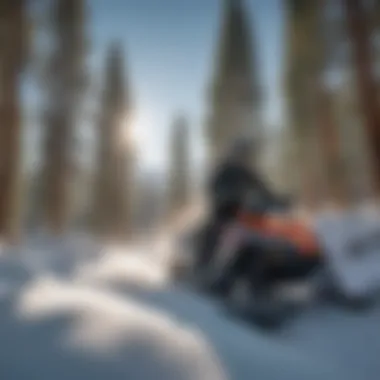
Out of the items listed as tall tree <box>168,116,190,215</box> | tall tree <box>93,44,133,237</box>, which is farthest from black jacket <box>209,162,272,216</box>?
tall tree <box>168,116,190,215</box>

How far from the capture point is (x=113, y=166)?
2683 centimetres

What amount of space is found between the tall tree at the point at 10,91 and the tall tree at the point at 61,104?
724 cm

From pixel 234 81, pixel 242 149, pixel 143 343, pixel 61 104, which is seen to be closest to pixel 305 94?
pixel 234 81

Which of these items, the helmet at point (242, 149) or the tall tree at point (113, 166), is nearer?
the helmet at point (242, 149)

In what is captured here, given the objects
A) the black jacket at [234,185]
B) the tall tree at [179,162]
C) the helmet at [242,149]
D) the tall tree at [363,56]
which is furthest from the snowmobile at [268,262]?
the tall tree at [179,162]

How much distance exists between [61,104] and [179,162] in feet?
73.9

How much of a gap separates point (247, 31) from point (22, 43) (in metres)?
19.7

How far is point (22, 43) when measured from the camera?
8.99 m

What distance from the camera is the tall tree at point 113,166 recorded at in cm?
2595

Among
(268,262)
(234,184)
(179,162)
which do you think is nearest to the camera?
(268,262)

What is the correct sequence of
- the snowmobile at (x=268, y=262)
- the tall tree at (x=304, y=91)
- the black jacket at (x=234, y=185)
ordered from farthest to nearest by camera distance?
the tall tree at (x=304, y=91), the black jacket at (x=234, y=185), the snowmobile at (x=268, y=262)

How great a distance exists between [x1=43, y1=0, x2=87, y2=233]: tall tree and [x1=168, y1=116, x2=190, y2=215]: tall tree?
21176 millimetres

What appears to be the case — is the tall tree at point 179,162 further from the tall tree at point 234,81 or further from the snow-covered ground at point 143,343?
the snow-covered ground at point 143,343

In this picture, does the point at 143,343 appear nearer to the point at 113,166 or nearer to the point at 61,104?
the point at 61,104
